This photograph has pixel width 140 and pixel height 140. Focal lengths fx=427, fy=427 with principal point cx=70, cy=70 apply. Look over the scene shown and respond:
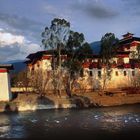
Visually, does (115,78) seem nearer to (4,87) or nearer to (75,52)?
(75,52)

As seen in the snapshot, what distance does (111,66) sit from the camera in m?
73.8

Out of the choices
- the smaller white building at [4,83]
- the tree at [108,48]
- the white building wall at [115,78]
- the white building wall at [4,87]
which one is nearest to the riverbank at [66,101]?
the white building wall at [4,87]

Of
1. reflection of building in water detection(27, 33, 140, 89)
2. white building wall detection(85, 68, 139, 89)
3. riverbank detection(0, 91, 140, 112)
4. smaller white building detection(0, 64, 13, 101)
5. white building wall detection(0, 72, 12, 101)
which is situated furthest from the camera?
white building wall detection(85, 68, 139, 89)

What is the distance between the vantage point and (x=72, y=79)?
71375 millimetres

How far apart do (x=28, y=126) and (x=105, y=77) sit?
42.5 m

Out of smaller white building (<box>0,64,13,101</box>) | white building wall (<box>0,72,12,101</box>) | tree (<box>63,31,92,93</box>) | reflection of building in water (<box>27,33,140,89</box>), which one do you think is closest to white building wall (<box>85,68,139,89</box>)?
reflection of building in water (<box>27,33,140,89</box>)

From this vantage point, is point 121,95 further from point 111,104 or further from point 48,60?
point 48,60

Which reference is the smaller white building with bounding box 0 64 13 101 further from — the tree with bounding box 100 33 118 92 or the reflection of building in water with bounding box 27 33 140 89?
the tree with bounding box 100 33 118 92

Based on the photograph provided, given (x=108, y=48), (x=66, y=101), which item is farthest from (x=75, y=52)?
(x=66, y=101)

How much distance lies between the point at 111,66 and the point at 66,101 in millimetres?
17651

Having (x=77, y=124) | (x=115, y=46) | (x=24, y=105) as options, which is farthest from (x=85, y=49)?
(x=77, y=124)

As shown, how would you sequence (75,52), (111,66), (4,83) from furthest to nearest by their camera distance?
(111,66)
(75,52)
(4,83)

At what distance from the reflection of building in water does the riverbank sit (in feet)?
30.1

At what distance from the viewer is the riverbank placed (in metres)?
55.1
